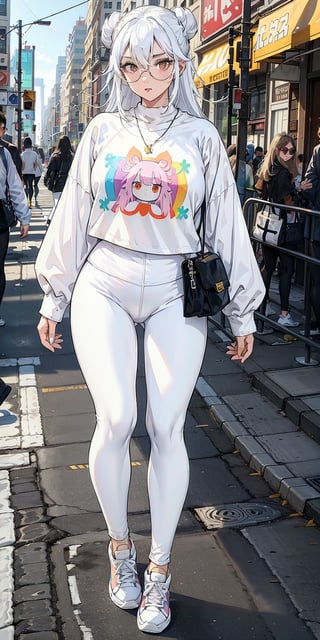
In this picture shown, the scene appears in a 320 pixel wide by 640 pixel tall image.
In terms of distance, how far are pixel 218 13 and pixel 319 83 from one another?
917 centimetres

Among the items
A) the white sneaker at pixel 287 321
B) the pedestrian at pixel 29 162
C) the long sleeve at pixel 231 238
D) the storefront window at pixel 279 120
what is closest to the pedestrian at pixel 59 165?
the storefront window at pixel 279 120

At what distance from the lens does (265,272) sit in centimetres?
790

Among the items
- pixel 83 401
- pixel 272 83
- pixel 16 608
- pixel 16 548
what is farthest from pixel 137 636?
pixel 272 83

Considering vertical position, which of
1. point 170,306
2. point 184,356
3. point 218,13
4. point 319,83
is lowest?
point 184,356

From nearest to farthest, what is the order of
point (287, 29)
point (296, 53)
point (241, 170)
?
point (287, 29), point (241, 170), point (296, 53)

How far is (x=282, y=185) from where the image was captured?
7406mm

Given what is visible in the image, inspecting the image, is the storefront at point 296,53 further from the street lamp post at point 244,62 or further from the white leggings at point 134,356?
the white leggings at point 134,356

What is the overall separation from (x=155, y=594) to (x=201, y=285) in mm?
1157

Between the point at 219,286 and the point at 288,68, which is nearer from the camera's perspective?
the point at 219,286

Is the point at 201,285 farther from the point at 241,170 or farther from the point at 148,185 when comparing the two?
the point at 241,170

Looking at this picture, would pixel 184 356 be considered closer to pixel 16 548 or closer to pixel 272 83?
pixel 16 548

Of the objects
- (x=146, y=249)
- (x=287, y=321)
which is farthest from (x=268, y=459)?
(x=287, y=321)

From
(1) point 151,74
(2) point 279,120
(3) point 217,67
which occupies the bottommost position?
(1) point 151,74

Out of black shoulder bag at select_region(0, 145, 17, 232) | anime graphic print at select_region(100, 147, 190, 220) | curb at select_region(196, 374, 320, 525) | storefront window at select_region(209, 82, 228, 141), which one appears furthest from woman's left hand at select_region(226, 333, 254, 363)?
storefront window at select_region(209, 82, 228, 141)
